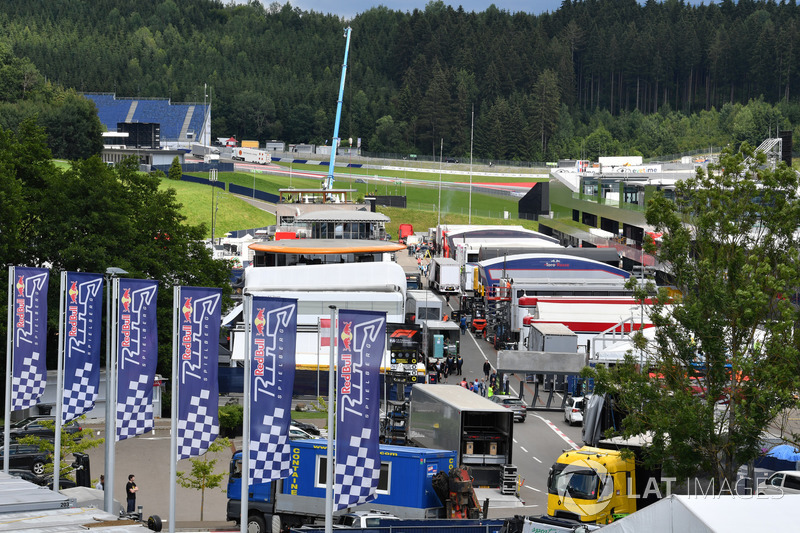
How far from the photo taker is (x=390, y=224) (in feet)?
383

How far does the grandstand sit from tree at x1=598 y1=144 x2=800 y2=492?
16363 cm

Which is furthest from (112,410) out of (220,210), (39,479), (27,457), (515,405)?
(220,210)

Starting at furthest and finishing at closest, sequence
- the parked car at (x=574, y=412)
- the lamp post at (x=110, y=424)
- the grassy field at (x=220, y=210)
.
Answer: the grassy field at (x=220, y=210) < the parked car at (x=574, y=412) < the lamp post at (x=110, y=424)

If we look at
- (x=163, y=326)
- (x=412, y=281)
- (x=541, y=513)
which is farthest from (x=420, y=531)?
(x=412, y=281)

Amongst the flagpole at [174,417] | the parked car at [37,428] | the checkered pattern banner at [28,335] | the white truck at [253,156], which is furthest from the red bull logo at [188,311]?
the white truck at [253,156]

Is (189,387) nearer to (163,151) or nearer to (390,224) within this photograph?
(390,224)

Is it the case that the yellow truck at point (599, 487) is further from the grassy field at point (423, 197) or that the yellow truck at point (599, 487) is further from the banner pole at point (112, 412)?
the grassy field at point (423, 197)

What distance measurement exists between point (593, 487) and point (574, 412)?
46.4 ft

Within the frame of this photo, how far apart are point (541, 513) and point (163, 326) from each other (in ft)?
69.3

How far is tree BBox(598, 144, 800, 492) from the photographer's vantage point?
2136cm

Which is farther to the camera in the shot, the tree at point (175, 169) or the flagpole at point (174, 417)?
the tree at point (175, 169)

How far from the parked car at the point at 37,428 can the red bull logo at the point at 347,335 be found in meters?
16.5

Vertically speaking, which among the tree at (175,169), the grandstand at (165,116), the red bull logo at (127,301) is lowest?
the red bull logo at (127,301)

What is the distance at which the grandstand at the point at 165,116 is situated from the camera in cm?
18512
